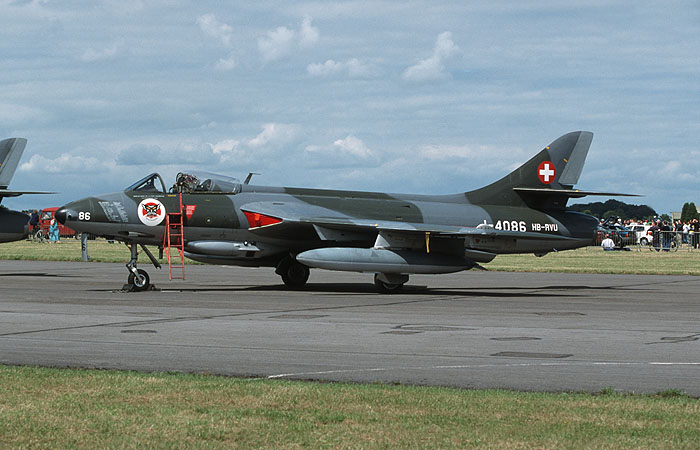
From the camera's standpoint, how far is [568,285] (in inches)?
1016

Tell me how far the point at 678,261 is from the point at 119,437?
3727 cm

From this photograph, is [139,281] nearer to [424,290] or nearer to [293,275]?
[293,275]

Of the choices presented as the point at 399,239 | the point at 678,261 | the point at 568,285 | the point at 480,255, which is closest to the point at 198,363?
the point at 399,239

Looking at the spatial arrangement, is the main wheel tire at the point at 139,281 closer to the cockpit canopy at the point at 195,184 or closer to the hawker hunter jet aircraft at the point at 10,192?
the cockpit canopy at the point at 195,184

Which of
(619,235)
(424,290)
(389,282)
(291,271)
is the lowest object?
(424,290)

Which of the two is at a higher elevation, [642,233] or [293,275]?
[642,233]

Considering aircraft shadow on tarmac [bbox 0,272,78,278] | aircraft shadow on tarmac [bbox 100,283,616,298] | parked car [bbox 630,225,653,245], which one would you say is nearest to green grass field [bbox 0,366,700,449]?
aircraft shadow on tarmac [bbox 100,283,616,298]

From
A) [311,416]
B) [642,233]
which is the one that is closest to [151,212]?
[311,416]

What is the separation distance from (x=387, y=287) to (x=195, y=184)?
5572 millimetres

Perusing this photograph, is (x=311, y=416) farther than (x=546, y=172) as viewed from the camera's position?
No

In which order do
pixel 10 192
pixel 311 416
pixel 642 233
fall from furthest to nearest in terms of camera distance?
pixel 642 233
pixel 10 192
pixel 311 416

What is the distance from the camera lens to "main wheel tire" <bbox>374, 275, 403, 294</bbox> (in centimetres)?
2255

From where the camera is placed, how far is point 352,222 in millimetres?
22547

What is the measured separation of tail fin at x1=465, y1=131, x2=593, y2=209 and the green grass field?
17835mm
